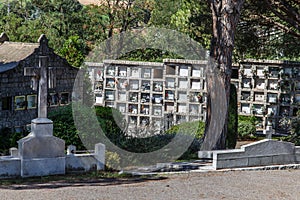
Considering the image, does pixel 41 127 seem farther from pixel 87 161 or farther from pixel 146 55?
pixel 146 55

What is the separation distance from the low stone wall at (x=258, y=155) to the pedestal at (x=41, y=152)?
2697 millimetres

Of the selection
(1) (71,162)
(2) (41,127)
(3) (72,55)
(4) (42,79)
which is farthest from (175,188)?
(3) (72,55)

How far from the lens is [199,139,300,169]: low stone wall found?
9.98 meters

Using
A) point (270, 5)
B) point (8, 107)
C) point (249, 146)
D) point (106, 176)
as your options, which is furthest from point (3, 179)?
point (270, 5)

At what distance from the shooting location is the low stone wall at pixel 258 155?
32.7ft

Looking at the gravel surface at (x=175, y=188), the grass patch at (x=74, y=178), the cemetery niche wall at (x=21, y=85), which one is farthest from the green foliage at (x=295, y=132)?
the cemetery niche wall at (x=21, y=85)

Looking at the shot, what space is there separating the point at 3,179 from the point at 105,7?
2021 cm

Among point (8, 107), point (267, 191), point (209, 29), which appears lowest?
point (267, 191)

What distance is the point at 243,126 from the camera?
16641 mm

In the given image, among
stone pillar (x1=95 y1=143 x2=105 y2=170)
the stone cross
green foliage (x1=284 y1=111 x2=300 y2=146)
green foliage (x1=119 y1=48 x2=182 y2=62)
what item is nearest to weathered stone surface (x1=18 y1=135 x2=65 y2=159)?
the stone cross

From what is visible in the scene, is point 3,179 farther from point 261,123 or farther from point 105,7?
point 105,7

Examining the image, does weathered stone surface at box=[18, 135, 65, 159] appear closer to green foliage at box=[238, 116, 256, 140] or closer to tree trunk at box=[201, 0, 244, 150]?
tree trunk at box=[201, 0, 244, 150]

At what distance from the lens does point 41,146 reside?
910 cm

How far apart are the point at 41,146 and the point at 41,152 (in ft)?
0.34
